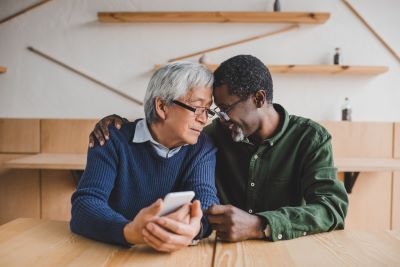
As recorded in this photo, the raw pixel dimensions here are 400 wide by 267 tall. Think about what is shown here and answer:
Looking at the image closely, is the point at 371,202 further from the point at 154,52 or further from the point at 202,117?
the point at 202,117

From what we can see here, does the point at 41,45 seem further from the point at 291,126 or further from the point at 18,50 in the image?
the point at 291,126

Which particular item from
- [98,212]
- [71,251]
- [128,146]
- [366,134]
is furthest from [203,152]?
[366,134]

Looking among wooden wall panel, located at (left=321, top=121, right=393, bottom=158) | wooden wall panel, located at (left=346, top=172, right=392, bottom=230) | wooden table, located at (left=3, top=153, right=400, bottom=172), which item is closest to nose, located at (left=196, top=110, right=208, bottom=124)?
wooden table, located at (left=3, top=153, right=400, bottom=172)

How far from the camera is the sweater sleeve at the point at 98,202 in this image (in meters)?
1.08

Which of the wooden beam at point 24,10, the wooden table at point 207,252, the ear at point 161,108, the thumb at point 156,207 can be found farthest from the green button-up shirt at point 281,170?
the wooden beam at point 24,10

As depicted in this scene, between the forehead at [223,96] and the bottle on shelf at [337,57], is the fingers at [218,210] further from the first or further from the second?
the bottle on shelf at [337,57]

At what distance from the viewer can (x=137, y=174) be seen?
56.2 inches

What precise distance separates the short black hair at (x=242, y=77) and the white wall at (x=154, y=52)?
1935mm

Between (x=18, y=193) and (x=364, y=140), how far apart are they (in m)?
3.14

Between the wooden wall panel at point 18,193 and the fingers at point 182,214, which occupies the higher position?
the fingers at point 182,214

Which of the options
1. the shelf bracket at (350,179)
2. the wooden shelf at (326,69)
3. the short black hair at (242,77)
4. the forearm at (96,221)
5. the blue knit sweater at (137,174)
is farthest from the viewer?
the wooden shelf at (326,69)

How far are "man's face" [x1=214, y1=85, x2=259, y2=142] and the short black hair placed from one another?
0.02 m

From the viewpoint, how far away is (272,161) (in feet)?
5.21

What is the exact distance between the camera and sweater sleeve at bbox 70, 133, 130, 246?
3.55ft
